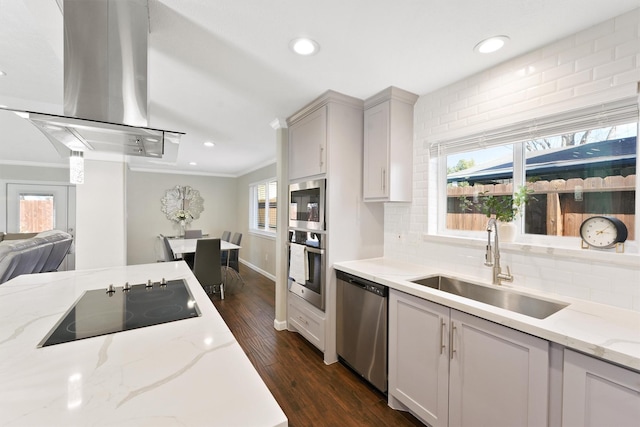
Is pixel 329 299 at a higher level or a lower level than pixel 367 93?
lower

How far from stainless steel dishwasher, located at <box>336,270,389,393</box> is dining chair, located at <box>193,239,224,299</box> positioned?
2.34 m

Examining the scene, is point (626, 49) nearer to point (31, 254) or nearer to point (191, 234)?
point (31, 254)

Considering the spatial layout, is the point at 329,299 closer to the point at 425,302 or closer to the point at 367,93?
the point at 425,302

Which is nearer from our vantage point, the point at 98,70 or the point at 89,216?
the point at 98,70

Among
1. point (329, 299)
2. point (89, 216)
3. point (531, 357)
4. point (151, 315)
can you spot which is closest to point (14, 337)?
point (151, 315)

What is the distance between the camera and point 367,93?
7.67 ft

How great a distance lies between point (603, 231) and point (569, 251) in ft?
0.60

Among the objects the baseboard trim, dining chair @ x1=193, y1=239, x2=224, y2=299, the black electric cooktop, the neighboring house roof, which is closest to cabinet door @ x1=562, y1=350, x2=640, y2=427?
the neighboring house roof

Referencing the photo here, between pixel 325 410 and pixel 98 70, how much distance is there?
2.37 metres

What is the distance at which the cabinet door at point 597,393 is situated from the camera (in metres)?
0.94

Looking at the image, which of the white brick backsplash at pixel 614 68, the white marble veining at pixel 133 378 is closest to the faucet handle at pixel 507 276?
the white brick backsplash at pixel 614 68

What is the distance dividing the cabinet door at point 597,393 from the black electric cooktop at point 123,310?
1.57 meters

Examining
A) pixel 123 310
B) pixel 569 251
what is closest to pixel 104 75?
pixel 123 310

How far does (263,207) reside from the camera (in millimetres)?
6137
